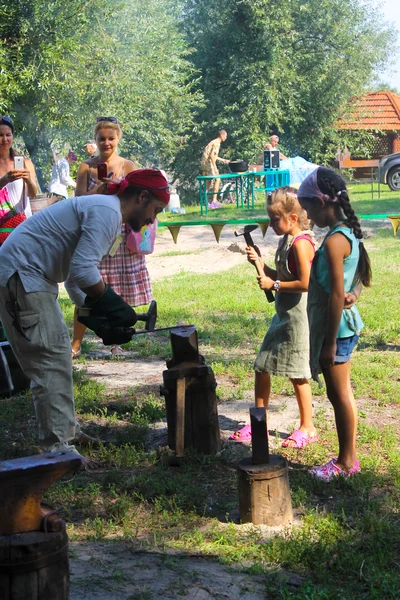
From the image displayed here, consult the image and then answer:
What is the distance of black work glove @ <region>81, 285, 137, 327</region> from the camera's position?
3.72 meters

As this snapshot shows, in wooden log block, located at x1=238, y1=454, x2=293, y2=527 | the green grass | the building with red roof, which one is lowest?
the green grass

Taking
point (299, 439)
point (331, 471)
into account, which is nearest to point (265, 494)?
point (331, 471)

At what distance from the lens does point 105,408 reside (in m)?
5.53

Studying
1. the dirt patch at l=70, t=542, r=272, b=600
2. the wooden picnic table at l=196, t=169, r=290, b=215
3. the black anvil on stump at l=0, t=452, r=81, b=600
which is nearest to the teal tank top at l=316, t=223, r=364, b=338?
the dirt patch at l=70, t=542, r=272, b=600

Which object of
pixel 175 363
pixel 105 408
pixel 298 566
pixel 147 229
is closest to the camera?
pixel 298 566

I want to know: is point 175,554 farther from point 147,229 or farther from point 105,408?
point 147,229

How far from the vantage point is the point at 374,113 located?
3078 centimetres

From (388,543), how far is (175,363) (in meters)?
1.61

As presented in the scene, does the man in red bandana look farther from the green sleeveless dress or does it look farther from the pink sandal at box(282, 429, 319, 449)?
the pink sandal at box(282, 429, 319, 449)

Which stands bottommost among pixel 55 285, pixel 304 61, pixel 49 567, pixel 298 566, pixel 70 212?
pixel 298 566

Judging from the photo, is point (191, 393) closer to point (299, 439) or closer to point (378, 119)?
point (299, 439)

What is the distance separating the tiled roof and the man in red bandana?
25835mm

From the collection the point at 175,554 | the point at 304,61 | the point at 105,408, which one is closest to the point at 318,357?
the point at 175,554

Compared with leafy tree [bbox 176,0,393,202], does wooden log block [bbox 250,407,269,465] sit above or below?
below
